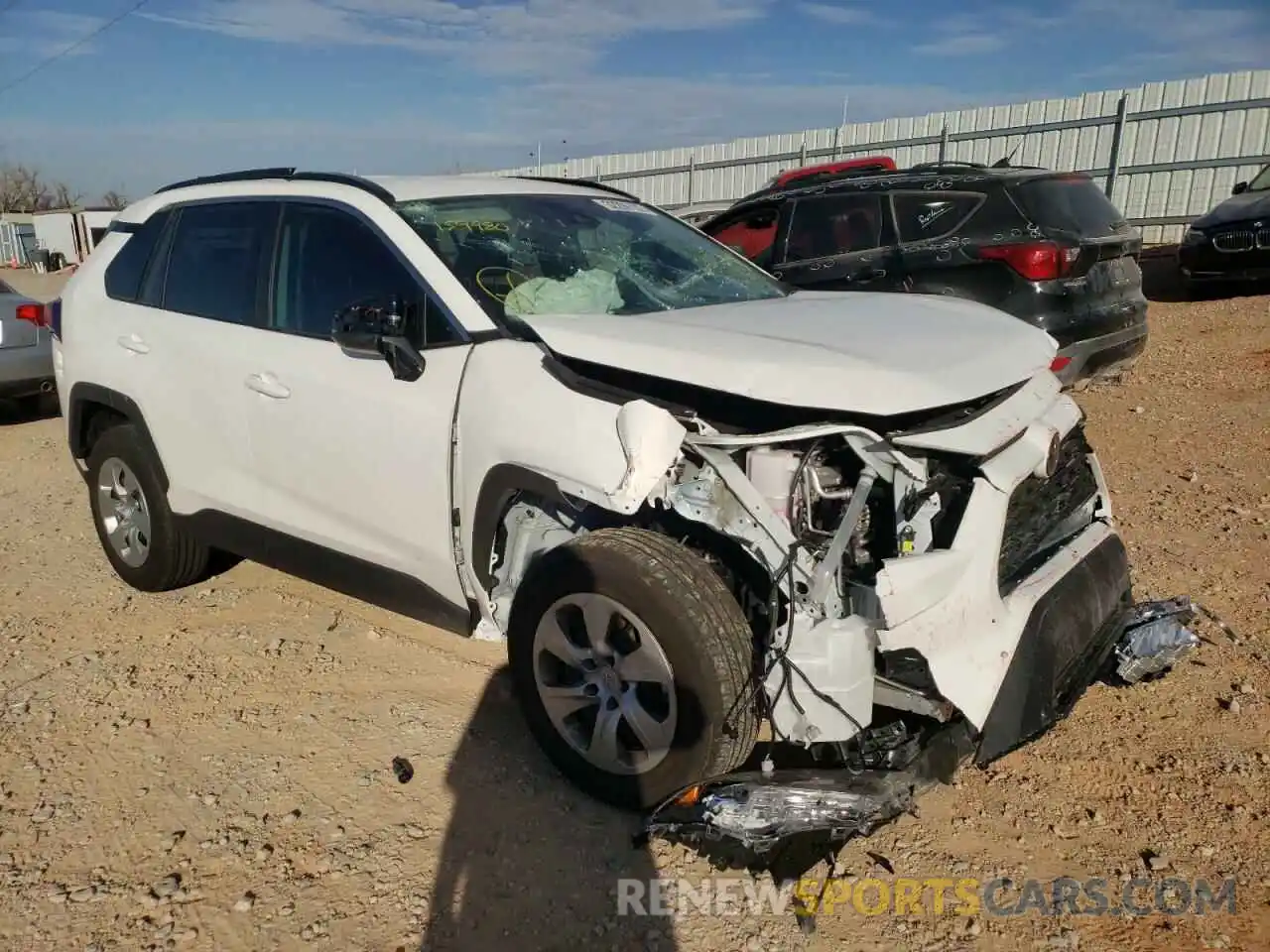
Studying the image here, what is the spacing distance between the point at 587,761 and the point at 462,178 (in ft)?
7.89

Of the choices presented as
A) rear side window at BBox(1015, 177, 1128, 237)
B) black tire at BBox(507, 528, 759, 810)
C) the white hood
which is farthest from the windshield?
rear side window at BBox(1015, 177, 1128, 237)

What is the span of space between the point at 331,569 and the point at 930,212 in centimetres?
474

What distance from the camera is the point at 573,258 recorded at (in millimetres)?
3639

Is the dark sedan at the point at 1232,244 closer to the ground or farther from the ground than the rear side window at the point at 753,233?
closer to the ground

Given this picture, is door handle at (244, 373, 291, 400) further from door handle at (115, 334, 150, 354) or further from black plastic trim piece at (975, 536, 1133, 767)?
black plastic trim piece at (975, 536, 1133, 767)

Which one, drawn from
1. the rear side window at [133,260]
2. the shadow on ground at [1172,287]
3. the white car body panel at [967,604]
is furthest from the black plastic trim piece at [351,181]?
the shadow on ground at [1172,287]

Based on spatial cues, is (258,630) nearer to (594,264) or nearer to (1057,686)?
(594,264)

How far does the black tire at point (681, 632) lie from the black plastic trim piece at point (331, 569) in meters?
0.57

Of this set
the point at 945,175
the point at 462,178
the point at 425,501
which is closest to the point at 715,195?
the point at 945,175

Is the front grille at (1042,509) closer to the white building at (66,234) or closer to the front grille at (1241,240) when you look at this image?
the front grille at (1241,240)

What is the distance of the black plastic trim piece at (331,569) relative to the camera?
327cm

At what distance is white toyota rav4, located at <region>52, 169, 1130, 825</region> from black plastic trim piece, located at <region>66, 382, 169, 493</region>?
0.80ft

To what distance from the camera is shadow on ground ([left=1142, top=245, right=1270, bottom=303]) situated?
1059 cm

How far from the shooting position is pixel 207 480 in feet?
13.1
